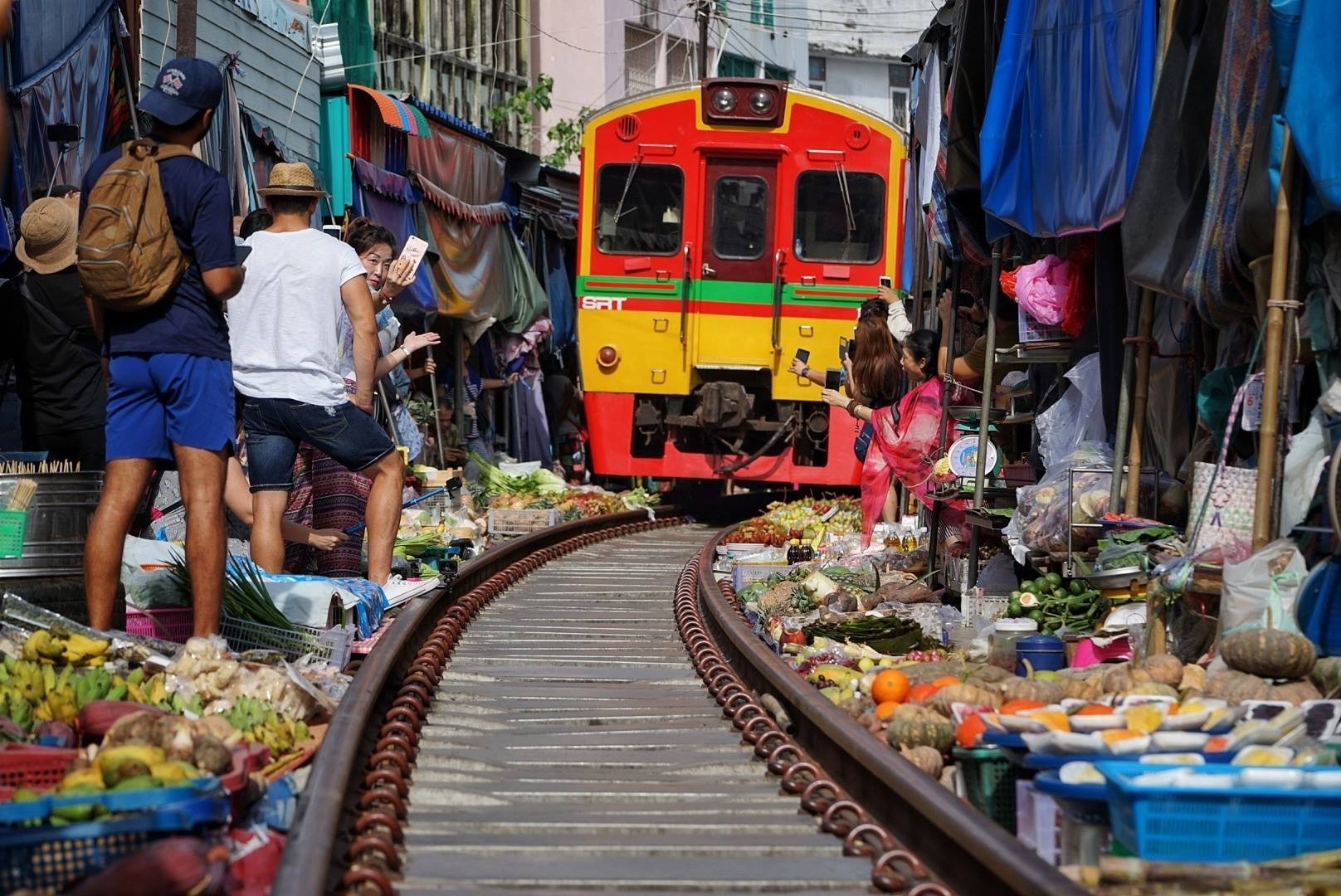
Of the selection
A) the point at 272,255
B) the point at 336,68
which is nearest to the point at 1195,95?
the point at 272,255

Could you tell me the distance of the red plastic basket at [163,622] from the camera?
658 cm

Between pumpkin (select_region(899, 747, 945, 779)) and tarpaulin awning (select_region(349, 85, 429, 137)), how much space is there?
464 inches

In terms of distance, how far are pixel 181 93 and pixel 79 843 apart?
Result: 317 cm

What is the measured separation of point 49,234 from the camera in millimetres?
8570

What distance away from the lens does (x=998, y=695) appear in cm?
538

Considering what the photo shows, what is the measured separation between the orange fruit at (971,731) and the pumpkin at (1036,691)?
15.1 inches

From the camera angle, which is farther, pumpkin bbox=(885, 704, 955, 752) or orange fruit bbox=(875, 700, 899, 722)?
orange fruit bbox=(875, 700, 899, 722)

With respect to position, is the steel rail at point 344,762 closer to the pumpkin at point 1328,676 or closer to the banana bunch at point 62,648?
the banana bunch at point 62,648

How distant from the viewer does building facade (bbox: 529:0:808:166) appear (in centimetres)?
3064

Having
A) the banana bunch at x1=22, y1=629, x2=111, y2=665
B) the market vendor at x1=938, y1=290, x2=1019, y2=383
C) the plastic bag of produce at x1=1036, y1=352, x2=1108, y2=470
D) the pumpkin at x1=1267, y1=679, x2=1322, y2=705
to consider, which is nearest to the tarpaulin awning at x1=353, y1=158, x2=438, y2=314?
the market vendor at x1=938, y1=290, x2=1019, y2=383

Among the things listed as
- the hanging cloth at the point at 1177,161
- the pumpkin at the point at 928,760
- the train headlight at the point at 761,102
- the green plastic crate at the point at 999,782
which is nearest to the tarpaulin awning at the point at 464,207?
the train headlight at the point at 761,102

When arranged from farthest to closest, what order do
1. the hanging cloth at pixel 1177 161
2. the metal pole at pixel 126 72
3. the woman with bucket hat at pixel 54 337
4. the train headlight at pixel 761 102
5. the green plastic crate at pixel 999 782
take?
the train headlight at pixel 761 102 < the metal pole at pixel 126 72 < the woman with bucket hat at pixel 54 337 < the hanging cloth at pixel 1177 161 < the green plastic crate at pixel 999 782

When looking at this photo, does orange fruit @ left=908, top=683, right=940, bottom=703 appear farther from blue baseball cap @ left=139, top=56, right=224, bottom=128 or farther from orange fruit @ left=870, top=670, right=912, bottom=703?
blue baseball cap @ left=139, top=56, right=224, bottom=128

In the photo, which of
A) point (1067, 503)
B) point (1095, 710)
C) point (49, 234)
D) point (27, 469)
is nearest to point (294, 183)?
point (49, 234)
